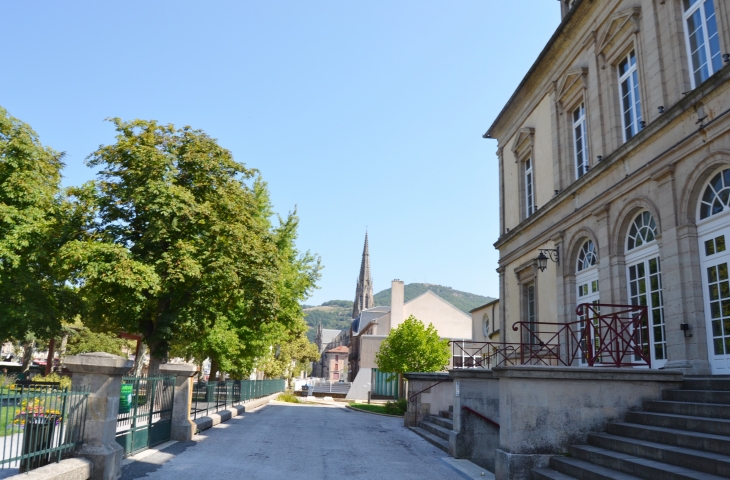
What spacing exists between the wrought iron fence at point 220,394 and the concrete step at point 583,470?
10.5 m

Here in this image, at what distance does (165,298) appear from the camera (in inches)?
779

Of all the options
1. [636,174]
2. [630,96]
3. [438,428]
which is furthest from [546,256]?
[438,428]

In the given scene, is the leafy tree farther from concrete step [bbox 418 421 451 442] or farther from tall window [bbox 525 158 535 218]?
tall window [bbox 525 158 535 218]

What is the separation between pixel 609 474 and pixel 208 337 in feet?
66.1

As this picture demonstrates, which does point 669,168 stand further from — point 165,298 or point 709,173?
point 165,298

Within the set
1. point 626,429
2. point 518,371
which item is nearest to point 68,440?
point 518,371

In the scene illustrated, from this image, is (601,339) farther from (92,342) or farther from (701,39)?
(92,342)

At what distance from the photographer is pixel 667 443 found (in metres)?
7.43

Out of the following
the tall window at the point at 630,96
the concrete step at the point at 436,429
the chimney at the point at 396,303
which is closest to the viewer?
the tall window at the point at 630,96

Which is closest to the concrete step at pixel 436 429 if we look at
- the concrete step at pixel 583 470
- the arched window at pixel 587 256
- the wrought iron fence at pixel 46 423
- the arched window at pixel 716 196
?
the arched window at pixel 587 256

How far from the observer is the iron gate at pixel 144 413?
10.5 m

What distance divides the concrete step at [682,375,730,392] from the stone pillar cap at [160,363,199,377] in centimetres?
1034

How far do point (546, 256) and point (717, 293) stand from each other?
670 centimetres

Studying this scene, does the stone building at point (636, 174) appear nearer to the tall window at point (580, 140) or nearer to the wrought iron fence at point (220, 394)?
the tall window at point (580, 140)
